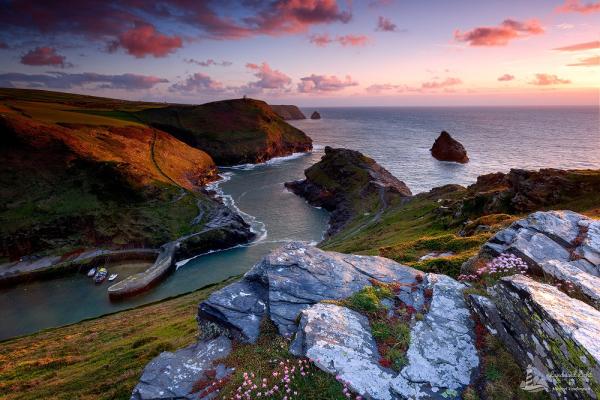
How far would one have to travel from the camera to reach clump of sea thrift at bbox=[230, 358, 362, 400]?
11330 mm

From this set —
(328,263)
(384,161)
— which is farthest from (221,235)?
(384,161)

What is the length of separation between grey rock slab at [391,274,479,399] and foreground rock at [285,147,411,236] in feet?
243

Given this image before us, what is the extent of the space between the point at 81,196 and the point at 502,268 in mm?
109141

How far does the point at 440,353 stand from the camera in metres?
12.1

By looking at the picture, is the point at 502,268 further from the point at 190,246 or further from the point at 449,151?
the point at 449,151

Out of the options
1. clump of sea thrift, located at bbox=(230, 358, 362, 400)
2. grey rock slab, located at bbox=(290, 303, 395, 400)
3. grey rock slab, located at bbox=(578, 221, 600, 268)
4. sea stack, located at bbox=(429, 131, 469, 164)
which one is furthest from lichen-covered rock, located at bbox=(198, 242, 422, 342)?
sea stack, located at bbox=(429, 131, 469, 164)

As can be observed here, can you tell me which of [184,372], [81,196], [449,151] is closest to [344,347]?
[184,372]

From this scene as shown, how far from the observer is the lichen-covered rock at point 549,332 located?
900cm

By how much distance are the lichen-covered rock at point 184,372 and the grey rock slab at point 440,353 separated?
7.02m

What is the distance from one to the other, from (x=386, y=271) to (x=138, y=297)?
205 feet

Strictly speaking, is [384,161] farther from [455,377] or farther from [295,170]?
[455,377]

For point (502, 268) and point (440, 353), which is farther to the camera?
point (502, 268)

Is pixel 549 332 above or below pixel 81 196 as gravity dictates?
above

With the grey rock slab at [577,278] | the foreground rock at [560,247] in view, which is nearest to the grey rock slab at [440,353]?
the grey rock slab at [577,278]
